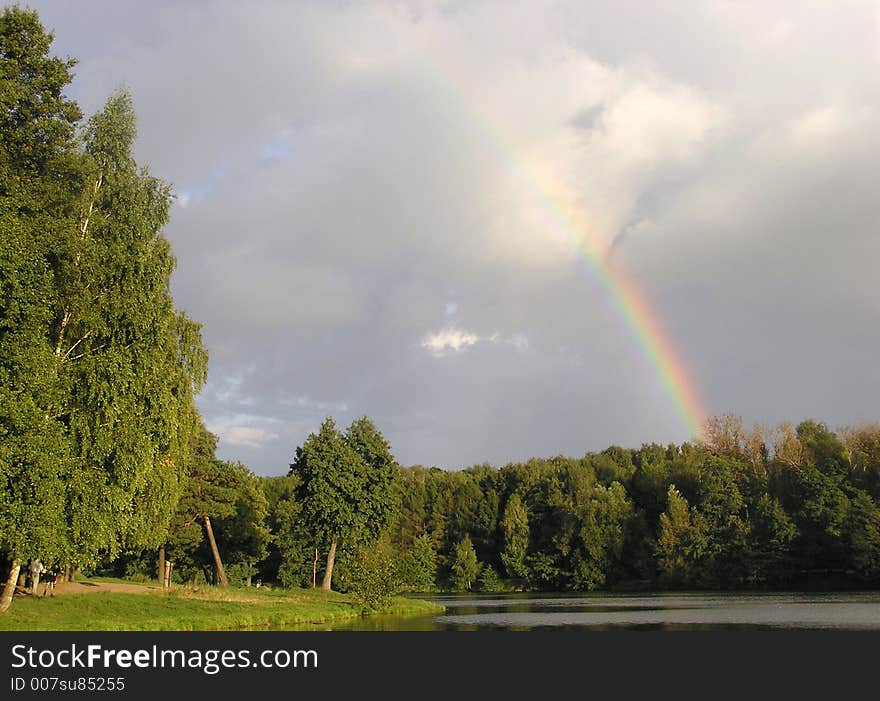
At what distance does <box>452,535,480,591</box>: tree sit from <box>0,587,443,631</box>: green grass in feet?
214

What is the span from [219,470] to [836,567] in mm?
69398

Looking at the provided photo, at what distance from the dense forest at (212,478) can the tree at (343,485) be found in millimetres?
175

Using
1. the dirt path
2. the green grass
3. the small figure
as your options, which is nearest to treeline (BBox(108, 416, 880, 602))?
the green grass

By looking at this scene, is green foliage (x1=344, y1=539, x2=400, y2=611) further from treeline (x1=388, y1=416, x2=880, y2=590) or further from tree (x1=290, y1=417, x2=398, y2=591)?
treeline (x1=388, y1=416, x2=880, y2=590)

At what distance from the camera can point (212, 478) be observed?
201 ft

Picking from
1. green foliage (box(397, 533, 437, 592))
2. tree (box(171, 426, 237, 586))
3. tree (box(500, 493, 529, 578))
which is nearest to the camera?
tree (box(171, 426, 237, 586))

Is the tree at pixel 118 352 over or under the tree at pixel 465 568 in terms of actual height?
over

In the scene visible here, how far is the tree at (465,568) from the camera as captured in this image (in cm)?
12344

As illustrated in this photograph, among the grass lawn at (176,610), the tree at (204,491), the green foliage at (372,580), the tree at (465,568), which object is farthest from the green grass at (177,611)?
the tree at (465,568)

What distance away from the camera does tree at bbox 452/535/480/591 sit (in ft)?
405

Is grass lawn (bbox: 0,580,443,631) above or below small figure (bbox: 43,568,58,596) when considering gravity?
below

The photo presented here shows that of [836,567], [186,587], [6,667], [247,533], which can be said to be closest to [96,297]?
[6,667]

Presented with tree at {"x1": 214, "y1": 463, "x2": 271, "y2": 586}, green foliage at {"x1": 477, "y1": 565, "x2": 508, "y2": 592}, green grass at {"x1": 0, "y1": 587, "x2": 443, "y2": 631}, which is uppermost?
tree at {"x1": 214, "y1": 463, "x2": 271, "y2": 586}

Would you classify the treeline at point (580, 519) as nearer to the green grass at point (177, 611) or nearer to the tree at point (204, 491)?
the tree at point (204, 491)
